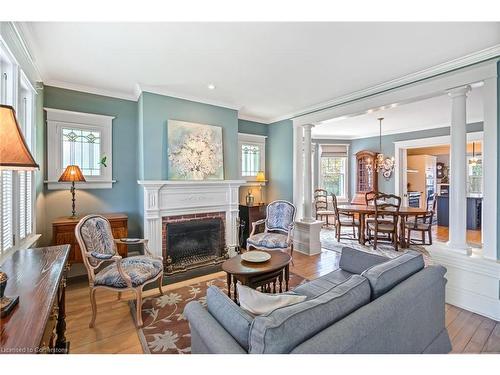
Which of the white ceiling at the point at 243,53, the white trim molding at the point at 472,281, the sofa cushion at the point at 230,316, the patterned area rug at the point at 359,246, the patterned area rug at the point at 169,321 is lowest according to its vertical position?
the patterned area rug at the point at 169,321

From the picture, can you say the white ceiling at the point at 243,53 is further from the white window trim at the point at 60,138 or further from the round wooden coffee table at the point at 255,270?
the round wooden coffee table at the point at 255,270

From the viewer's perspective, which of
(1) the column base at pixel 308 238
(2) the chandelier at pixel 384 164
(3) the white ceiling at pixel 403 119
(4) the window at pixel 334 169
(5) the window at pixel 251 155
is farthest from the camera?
(4) the window at pixel 334 169

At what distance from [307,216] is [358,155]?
373 cm

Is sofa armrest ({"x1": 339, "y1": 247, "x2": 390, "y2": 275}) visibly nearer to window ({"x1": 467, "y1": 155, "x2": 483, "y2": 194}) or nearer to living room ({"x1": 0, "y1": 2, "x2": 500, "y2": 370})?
living room ({"x1": 0, "y1": 2, "x2": 500, "y2": 370})

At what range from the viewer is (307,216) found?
4684 millimetres

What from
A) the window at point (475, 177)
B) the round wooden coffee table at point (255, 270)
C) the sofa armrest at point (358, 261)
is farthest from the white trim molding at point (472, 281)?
the window at point (475, 177)

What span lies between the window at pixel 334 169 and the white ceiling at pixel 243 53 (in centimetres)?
398

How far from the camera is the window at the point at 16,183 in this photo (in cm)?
190

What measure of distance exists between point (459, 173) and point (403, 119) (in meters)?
3.12

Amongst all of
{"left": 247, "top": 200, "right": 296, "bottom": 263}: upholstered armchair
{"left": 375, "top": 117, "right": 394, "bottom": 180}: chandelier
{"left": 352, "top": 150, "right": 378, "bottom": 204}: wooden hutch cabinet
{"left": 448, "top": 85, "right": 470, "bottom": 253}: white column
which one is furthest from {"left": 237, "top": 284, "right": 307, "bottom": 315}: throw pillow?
{"left": 352, "top": 150, "right": 378, "bottom": 204}: wooden hutch cabinet

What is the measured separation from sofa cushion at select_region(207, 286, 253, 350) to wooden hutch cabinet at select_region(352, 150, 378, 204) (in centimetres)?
622

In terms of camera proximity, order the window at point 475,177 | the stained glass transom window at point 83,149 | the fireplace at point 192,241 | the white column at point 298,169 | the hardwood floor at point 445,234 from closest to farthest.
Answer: the stained glass transom window at point 83,149
the fireplace at point 192,241
the white column at point 298,169
the hardwood floor at point 445,234
the window at point 475,177
